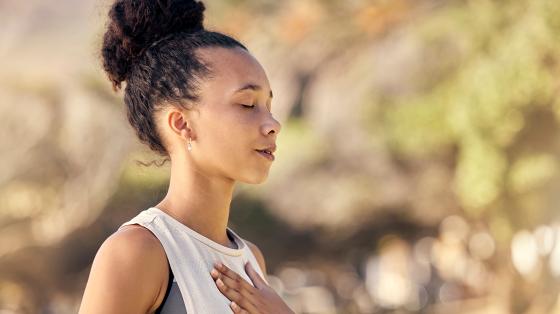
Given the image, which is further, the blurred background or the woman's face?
the blurred background

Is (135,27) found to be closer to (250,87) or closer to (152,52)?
(152,52)

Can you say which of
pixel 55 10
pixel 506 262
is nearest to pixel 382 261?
pixel 506 262

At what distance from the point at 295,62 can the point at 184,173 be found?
7328 mm

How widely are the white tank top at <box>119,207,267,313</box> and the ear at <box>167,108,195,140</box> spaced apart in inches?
4.6

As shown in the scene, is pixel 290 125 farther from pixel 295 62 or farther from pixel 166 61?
pixel 166 61

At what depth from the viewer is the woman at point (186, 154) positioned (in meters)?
1.23

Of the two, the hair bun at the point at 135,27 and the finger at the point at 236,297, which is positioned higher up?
the hair bun at the point at 135,27

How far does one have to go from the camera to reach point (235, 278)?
1323 mm

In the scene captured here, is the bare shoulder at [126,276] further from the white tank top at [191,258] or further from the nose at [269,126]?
the nose at [269,126]

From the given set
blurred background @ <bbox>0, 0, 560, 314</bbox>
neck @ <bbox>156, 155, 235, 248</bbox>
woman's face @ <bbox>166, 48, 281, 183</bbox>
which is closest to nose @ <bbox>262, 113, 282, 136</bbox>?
woman's face @ <bbox>166, 48, 281, 183</bbox>

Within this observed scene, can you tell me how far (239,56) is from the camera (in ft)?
4.62

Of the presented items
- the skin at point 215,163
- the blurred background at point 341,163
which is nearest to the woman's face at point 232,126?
the skin at point 215,163

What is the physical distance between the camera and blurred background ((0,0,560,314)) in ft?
26.6

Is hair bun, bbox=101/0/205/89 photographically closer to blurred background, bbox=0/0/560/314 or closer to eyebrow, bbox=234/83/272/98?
eyebrow, bbox=234/83/272/98
